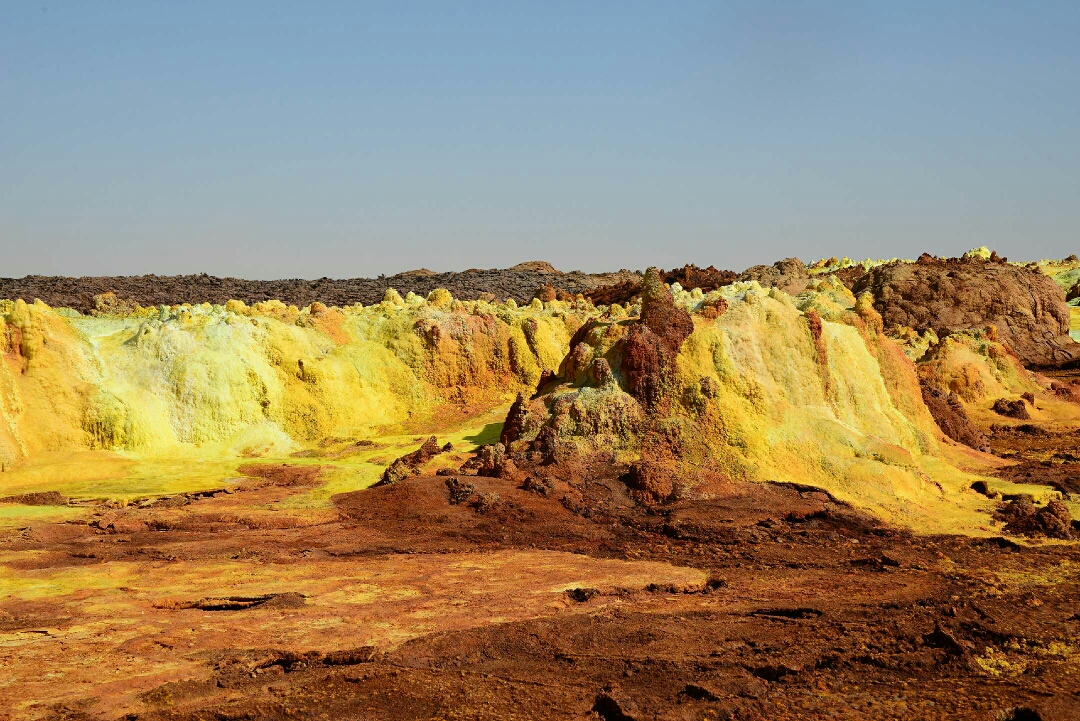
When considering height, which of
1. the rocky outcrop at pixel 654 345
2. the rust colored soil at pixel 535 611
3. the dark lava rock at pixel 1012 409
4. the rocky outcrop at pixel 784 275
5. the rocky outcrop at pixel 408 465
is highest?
the rocky outcrop at pixel 784 275

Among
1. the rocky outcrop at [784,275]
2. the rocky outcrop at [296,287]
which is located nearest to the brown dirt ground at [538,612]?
the rocky outcrop at [784,275]

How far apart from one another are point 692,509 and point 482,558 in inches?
144

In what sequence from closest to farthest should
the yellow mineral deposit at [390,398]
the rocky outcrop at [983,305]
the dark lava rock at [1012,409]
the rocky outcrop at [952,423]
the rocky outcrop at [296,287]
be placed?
the yellow mineral deposit at [390,398], the rocky outcrop at [952,423], the dark lava rock at [1012,409], the rocky outcrop at [983,305], the rocky outcrop at [296,287]

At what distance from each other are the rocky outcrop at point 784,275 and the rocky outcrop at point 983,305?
7.42 meters

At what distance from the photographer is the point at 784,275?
5053 cm

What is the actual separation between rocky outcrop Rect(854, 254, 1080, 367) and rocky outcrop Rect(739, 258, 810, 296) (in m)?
7.42

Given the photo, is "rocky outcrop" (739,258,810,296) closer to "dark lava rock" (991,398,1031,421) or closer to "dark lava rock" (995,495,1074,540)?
"dark lava rock" (991,398,1031,421)

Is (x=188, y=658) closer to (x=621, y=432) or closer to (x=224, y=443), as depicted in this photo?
(x=621, y=432)

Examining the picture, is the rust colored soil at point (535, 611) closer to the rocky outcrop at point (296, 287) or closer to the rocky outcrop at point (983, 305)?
the rocky outcrop at point (983, 305)

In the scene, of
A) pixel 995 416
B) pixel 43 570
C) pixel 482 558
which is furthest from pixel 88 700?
pixel 995 416

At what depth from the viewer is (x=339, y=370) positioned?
2531cm

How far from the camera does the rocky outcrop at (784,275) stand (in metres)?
49.3

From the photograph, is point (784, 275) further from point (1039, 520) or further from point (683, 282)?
point (1039, 520)

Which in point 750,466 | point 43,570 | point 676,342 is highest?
point 676,342
